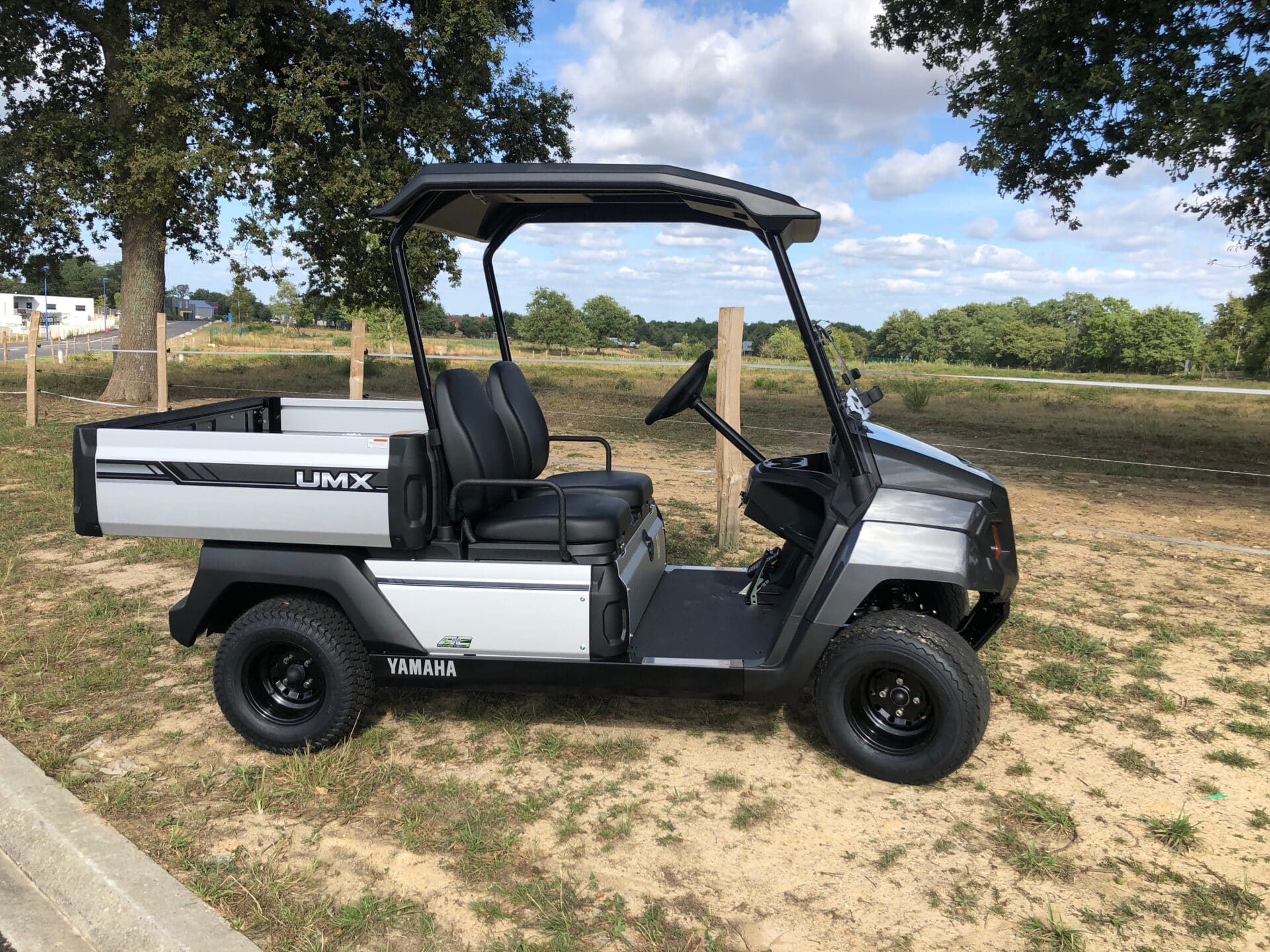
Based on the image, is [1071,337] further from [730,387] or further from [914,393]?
[730,387]

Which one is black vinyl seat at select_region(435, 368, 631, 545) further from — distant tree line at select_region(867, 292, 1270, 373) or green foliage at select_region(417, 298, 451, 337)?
distant tree line at select_region(867, 292, 1270, 373)

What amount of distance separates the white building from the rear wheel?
7092 cm

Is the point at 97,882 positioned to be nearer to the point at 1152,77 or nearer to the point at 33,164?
the point at 1152,77

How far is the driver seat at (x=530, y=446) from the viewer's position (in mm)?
3840

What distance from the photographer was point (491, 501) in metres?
3.37

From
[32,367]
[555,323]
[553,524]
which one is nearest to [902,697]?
[553,524]

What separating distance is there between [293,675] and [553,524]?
1.11 meters

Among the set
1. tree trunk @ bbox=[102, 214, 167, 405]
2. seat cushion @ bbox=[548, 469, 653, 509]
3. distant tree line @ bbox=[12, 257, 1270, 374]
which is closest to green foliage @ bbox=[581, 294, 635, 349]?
distant tree line @ bbox=[12, 257, 1270, 374]

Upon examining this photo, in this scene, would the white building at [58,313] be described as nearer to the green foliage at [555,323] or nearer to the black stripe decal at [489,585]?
the green foliage at [555,323]

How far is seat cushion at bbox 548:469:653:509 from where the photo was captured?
12.4ft

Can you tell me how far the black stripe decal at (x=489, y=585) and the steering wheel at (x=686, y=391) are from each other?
110cm

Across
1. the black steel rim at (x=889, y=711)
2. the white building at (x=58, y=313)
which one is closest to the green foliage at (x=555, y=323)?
the black steel rim at (x=889, y=711)

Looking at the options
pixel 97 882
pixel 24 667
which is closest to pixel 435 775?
pixel 97 882

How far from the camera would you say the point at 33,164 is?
12852 mm
